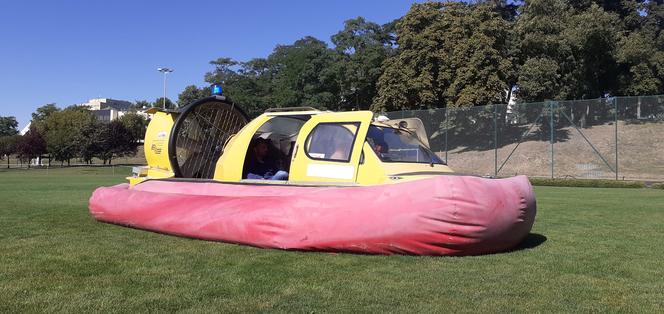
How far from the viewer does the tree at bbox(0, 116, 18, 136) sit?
13338 cm

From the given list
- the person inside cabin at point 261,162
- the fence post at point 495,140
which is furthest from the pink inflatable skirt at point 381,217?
the fence post at point 495,140

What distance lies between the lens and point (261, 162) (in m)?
9.24

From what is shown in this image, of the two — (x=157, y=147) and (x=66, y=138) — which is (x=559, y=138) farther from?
(x=66, y=138)

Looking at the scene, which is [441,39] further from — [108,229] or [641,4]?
[108,229]

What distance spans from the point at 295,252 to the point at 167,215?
248cm

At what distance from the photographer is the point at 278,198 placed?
6996 mm

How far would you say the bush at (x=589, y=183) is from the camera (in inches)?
976

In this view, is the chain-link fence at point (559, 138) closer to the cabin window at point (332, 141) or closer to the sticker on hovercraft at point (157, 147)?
the sticker on hovercraft at point (157, 147)

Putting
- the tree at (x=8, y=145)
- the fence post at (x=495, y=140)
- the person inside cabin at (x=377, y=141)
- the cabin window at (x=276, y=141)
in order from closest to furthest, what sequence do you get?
the person inside cabin at (x=377, y=141)
the cabin window at (x=276, y=141)
the fence post at (x=495, y=140)
the tree at (x=8, y=145)

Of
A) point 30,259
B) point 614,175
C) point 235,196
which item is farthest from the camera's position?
point 614,175

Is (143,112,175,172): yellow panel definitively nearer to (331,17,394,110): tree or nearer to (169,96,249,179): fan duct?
(169,96,249,179): fan duct

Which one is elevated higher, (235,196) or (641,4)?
(641,4)

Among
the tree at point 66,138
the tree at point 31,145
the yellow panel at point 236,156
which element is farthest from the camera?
the tree at point 31,145

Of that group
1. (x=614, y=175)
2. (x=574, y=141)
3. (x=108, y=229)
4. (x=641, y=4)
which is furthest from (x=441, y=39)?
(x=108, y=229)
